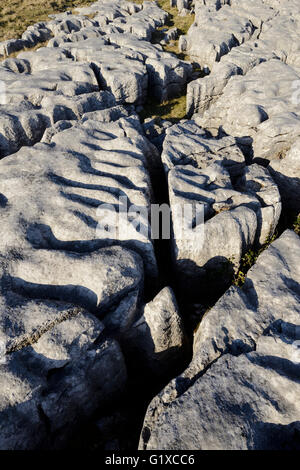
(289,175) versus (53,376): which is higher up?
(289,175)

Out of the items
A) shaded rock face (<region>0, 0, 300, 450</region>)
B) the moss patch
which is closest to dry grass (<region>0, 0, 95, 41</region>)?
the moss patch

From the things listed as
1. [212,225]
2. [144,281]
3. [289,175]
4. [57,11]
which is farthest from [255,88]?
[57,11]

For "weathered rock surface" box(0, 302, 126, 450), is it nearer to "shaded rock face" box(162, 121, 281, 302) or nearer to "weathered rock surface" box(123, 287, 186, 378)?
"weathered rock surface" box(123, 287, 186, 378)

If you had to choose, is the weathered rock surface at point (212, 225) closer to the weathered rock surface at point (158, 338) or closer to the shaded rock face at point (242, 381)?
the shaded rock face at point (242, 381)

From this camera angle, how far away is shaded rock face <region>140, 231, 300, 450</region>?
18.2 ft

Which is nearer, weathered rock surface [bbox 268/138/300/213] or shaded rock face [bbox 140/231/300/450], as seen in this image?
shaded rock face [bbox 140/231/300/450]

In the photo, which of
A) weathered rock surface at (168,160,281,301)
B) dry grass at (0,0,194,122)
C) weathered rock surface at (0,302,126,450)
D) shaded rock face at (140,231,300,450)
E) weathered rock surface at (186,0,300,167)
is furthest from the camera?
dry grass at (0,0,194,122)

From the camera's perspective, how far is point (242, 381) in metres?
6.21

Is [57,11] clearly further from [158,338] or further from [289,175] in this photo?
[158,338]

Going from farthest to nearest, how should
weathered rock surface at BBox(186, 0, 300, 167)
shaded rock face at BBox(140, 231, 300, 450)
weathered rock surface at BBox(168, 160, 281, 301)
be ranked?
1. weathered rock surface at BBox(186, 0, 300, 167)
2. weathered rock surface at BBox(168, 160, 281, 301)
3. shaded rock face at BBox(140, 231, 300, 450)

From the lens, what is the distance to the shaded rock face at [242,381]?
554cm

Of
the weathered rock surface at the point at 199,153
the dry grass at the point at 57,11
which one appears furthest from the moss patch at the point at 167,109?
the weathered rock surface at the point at 199,153
